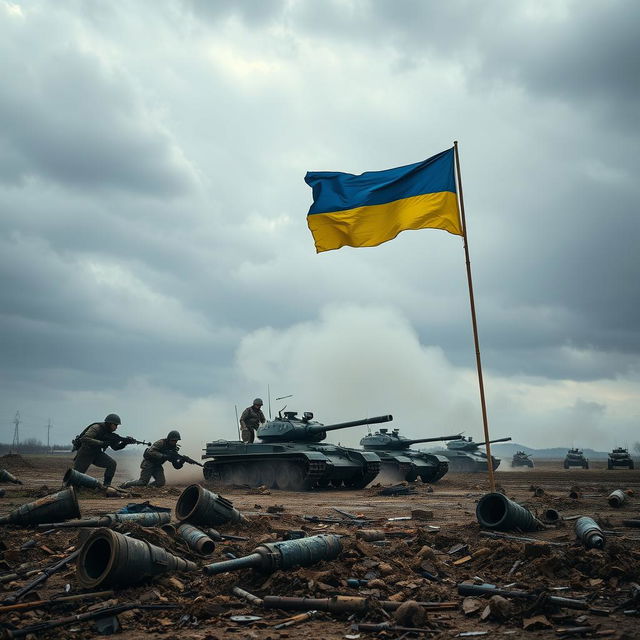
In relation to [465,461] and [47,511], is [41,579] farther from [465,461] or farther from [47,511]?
[465,461]

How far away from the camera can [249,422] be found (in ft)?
87.6

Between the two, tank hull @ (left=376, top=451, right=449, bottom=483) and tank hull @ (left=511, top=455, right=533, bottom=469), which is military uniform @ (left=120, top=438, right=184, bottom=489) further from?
tank hull @ (left=511, top=455, right=533, bottom=469)

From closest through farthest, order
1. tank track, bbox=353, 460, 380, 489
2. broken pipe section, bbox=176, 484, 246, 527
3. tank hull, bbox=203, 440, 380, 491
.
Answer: broken pipe section, bbox=176, 484, 246, 527 < tank hull, bbox=203, 440, 380, 491 < tank track, bbox=353, 460, 380, 489

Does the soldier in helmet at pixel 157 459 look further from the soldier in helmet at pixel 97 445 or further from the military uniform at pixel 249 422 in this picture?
the military uniform at pixel 249 422

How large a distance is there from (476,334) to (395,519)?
12.5 feet

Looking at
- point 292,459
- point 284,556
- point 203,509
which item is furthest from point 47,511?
point 292,459

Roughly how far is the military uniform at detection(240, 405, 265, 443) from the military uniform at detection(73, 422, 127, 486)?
317 inches

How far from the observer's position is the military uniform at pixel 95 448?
18.5 m

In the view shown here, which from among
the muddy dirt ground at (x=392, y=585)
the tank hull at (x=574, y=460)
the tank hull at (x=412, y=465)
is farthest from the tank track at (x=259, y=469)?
the tank hull at (x=574, y=460)

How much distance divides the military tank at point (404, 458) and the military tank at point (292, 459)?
3.13m

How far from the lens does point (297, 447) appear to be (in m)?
23.3

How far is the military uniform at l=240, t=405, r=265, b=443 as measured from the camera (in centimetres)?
2669

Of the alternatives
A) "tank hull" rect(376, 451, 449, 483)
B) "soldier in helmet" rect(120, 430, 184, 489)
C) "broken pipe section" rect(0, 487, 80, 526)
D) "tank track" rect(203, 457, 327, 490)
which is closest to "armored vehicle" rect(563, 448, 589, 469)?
"tank hull" rect(376, 451, 449, 483)

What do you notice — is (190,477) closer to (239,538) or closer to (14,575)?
(239,538)
